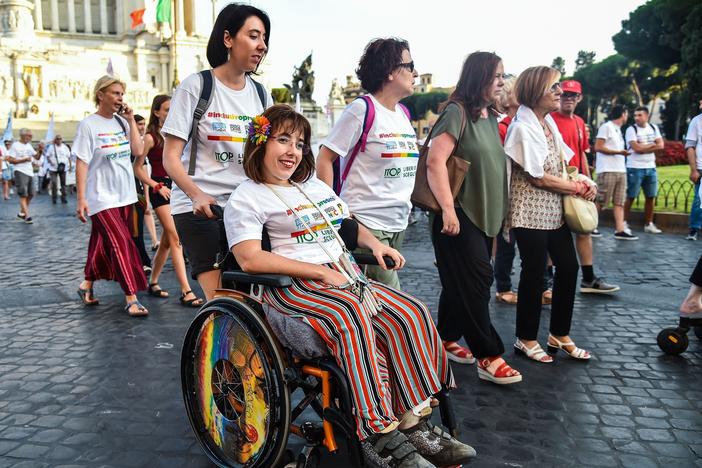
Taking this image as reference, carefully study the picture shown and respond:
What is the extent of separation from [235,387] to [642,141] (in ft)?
28.5

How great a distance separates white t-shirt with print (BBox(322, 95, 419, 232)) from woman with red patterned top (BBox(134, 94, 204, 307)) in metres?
2.72

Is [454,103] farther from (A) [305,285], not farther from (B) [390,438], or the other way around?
(B) [390,438]

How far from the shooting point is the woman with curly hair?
382 centimetres

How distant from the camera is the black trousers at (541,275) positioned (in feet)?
14.2

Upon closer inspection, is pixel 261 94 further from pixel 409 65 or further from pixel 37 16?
pixel 37 16

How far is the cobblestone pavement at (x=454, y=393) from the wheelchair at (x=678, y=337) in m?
0.06

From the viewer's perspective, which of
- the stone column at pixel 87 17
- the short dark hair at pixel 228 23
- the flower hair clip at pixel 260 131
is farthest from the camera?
the stone column at pixel 87 17

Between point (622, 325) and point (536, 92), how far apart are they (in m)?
2.06

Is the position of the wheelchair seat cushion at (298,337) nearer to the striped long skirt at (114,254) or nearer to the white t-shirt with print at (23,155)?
the striped long skirt at (114,254)

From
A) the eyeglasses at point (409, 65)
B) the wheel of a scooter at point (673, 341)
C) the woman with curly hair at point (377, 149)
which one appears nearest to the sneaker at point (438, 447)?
the woman with curly hair at point (377, 149)

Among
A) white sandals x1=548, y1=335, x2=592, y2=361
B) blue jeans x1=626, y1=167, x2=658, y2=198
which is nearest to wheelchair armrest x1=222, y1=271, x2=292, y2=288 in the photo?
white sandals x1=548, y1=335, x2=592, y2=361

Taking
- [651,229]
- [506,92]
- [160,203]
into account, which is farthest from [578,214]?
[651,229]

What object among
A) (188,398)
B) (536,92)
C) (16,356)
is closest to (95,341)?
(16,356)

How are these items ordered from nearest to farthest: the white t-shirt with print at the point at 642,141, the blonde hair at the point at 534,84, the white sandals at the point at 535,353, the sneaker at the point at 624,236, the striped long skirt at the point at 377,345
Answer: the striped long skirt at the point at 377,345
the blonde hair at the point at 534,84
the white sandals at the point at 535,353
the sneaker at the point at 624,236
the white t-shirt with print at the point at 642,141
